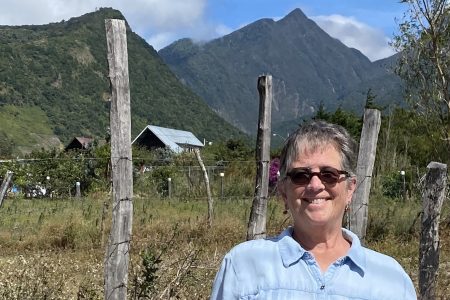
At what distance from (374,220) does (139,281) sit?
5.48 meters

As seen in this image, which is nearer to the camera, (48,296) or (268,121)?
(48,296)

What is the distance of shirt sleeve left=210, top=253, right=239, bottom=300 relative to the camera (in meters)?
2.12

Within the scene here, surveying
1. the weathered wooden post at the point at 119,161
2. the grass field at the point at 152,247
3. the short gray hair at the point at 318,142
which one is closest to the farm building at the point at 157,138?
the grass field at the point at 152,247

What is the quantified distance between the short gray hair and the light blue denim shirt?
0.26 m

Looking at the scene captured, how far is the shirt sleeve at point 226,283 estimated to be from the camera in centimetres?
212

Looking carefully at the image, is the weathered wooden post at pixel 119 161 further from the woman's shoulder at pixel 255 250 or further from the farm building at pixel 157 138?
the farm building at pixel 157 138

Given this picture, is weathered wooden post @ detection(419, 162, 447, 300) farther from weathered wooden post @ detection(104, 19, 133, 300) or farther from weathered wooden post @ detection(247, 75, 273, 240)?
weathered wooden post @ detection(104, 19, 133, 300)

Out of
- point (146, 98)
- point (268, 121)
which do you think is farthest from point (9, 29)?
point (268, 121)

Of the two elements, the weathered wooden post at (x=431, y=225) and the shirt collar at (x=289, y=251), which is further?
the weathered wooden post at (x=431, y=225)

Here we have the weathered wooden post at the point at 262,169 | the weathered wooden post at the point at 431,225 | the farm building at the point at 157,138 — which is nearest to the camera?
the weathered wooden post at the point at 431,225

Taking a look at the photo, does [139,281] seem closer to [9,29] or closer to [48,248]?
[48,248]

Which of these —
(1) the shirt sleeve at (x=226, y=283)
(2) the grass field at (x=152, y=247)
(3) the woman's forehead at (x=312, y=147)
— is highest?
(3) the woman's forehead at (x=312, y=147)

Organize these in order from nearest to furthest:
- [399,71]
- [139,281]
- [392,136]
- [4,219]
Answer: [139,281]
[399,71]
[4,219]
[392,136]

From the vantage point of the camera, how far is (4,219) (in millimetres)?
11562
